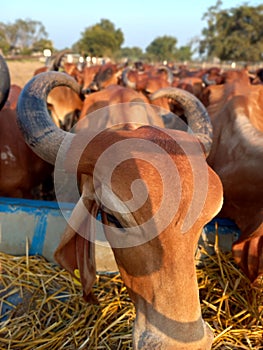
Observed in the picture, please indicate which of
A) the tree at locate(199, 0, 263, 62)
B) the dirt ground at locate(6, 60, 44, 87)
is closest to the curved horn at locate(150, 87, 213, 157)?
the dirt ground at locate(6, 60, 44, 87)

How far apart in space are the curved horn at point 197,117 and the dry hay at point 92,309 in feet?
3.44

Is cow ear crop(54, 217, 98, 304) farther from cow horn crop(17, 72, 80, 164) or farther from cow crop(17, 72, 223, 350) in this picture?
cow horn crop(17, 72, 80, 164)

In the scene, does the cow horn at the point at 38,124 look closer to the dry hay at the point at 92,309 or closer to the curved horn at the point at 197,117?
the curved horn at the point at 197,117

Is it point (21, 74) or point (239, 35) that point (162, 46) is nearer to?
point (239, 35)

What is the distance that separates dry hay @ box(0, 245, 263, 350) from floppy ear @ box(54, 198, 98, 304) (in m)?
0.43

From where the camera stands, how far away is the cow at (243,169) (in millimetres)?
2627

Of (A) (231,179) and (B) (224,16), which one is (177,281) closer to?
(A) (231,179)

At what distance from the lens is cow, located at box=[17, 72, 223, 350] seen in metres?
1.70

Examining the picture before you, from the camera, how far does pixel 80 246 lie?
7.29 feet

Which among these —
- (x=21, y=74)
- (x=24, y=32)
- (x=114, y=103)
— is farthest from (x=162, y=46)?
(x=114, y=103)

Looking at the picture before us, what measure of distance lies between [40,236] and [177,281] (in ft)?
6.32

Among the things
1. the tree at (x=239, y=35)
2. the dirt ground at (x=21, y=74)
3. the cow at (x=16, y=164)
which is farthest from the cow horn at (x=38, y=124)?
the tree at (x=239, y=35)

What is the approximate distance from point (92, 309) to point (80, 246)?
0.85 m

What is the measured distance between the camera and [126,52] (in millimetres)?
114375
